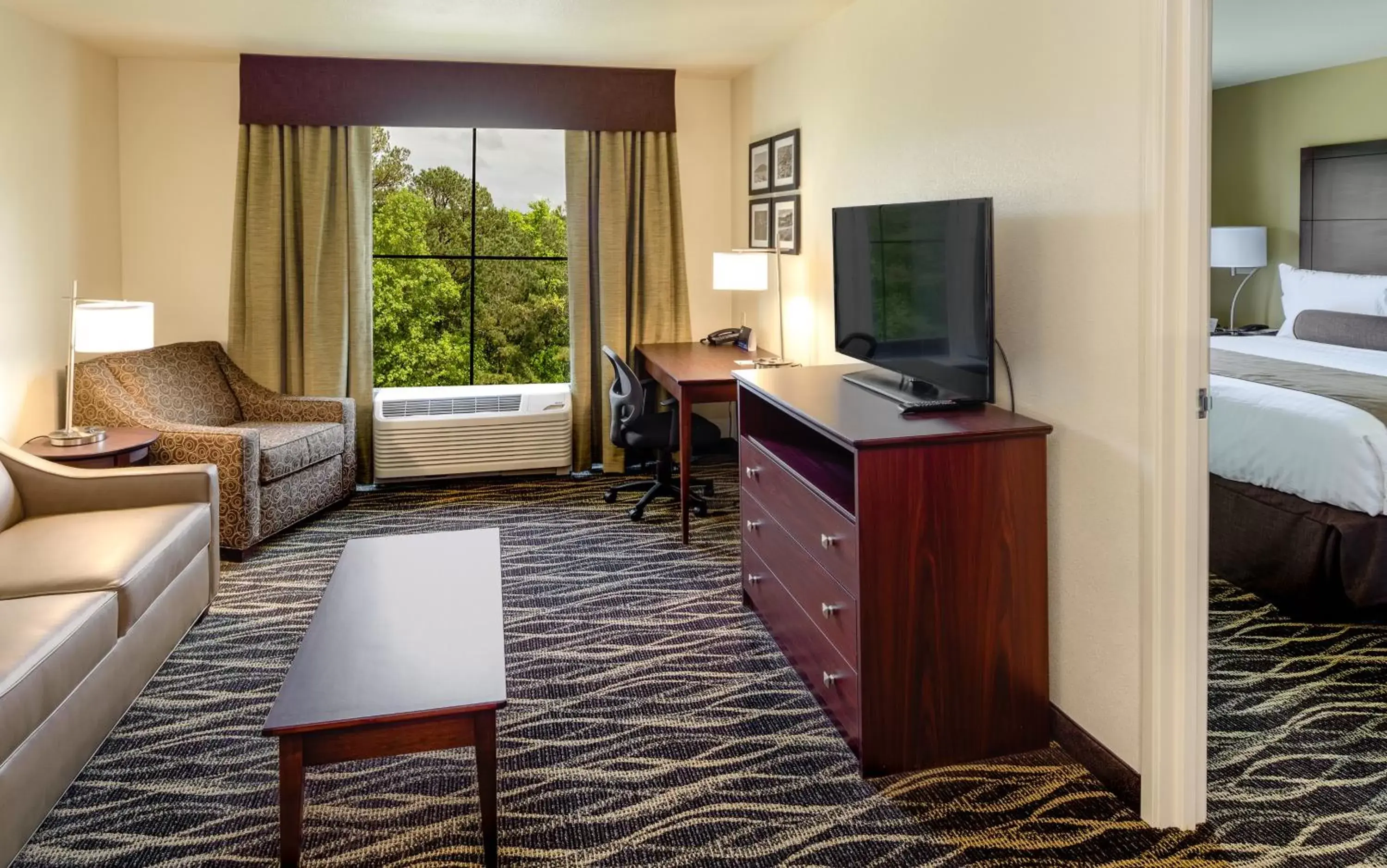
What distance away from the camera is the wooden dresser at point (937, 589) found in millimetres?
2307

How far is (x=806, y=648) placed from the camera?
281cm

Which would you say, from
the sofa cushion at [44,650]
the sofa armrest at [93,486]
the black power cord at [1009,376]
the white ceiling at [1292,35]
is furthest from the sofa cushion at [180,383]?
the white ceiling at [1292,35]

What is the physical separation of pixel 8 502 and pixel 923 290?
9.31ft

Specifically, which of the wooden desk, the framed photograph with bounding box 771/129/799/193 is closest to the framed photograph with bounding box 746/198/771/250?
the framed photograph with bounding box 771/129/799/193

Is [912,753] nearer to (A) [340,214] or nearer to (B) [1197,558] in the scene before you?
(B) [1197,558]

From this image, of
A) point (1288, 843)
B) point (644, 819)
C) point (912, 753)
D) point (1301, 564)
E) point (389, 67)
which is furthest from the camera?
point (389, 67)

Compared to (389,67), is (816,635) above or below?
below

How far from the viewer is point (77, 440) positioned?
3.92 meters

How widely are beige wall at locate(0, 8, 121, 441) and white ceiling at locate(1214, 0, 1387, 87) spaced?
506 centimetres

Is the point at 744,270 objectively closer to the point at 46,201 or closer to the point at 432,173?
the point at 46,201

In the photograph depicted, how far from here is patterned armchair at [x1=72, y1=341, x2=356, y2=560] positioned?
4.07 metres

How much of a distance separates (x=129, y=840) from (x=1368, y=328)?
18.0ft

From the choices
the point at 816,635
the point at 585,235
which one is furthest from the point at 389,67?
the point at 816,635

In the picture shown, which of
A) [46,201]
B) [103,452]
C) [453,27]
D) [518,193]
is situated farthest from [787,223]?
[518,193]
